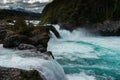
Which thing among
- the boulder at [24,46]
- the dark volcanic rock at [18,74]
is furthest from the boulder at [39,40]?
the dark volcanic rock at [18,74]

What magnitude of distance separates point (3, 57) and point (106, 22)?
33.3 meters

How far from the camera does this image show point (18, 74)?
53.9ft

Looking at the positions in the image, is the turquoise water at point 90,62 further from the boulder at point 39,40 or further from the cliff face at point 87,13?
the cliff face at point 87,13

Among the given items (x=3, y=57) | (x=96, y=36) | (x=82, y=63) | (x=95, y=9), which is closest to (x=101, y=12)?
(x=95, y=9)

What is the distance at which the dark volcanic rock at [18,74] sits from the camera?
16.1 metres

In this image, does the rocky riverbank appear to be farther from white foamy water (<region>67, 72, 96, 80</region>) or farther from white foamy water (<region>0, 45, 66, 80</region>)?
white foamy water (<region>67, 72, 96, 80</region>)

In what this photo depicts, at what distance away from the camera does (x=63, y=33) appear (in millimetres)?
49562

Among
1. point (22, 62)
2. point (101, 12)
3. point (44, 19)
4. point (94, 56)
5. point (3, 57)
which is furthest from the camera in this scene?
point (44, 19)

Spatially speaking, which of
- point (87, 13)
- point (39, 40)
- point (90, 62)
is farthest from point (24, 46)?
point (87, 13)

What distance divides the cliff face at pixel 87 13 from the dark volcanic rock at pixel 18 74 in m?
36.8

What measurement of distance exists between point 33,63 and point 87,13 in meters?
36.0

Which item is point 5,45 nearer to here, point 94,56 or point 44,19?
point 94,56

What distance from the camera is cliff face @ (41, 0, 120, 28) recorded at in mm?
53562

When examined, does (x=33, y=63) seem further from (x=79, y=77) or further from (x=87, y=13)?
(x=87, y=13)
